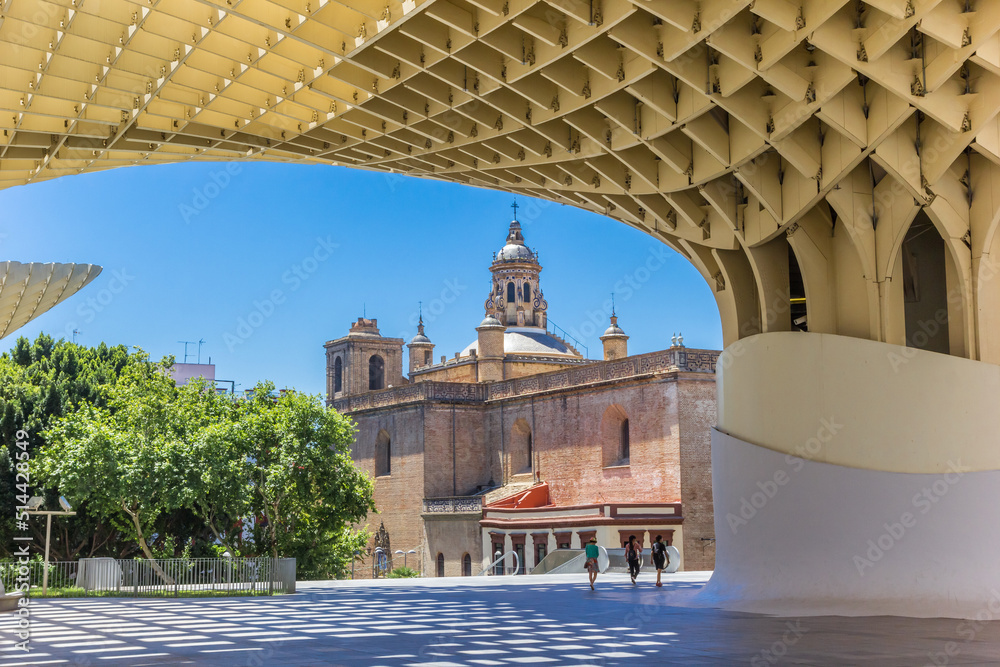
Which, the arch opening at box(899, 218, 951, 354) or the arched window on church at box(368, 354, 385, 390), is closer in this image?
the arch opening at box(899, 218, 951, 354)

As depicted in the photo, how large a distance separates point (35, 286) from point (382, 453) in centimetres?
5843

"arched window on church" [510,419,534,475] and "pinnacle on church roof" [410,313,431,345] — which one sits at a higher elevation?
"pinnacle on church roof" [410,313,431,345]

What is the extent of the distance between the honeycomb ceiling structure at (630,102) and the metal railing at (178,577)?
1208 centimetres

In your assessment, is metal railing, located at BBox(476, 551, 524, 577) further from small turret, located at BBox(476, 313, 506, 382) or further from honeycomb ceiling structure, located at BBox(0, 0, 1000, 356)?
honeycomb ceiling structure, located at BBox(0, 0, 1000, 356)

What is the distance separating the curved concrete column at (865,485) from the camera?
1797 centimetres

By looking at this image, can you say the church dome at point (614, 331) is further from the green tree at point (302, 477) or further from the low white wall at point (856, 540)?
the low white wall at point (856, 540)

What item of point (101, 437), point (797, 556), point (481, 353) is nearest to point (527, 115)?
point (797, 556)

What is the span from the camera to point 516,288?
9669cm

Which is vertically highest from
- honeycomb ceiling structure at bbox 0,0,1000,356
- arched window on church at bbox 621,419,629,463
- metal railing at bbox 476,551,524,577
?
honeycomb ceiling structure at bbox 0,0,1000,356

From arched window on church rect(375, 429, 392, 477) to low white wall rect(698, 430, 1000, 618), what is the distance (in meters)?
55.7

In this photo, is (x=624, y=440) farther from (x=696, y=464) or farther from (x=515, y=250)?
(x=515, y=250)

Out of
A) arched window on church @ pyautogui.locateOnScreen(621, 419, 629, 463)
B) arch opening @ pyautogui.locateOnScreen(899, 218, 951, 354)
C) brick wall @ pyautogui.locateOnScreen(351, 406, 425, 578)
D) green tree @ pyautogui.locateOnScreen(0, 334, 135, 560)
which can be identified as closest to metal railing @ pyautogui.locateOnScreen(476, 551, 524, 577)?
arched window on church @ pyautogui.locateOnScreen(621, 419, 629, 463)

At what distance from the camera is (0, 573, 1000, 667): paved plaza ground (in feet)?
41.7

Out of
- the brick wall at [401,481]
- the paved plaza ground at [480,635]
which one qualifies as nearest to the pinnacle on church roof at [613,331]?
the brick wall at [401,481]
